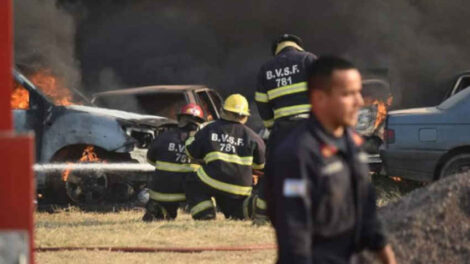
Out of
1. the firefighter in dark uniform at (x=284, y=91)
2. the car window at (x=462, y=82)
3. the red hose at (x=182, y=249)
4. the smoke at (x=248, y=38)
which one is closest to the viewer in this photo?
the red hose at (x=182, y=249)

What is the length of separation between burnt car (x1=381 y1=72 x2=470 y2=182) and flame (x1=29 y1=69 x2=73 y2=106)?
362 cm

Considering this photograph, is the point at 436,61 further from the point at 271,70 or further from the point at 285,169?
the point at 285,169

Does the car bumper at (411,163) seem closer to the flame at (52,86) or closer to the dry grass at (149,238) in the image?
the dry grass at (149,238)

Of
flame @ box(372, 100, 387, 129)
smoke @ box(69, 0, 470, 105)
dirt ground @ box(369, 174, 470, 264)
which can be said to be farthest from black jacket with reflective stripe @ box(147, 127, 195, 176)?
smoke @ box(69, 0, 470, 105)

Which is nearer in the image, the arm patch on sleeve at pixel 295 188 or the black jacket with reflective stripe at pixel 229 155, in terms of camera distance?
the arm patch on sleeve at pixel 295 188

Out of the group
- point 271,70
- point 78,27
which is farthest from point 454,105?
point 78,27

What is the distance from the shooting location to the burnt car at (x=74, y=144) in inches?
464

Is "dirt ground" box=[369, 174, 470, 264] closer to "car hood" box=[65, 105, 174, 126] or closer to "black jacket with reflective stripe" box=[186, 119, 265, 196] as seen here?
"black jacket with reflective stripe" box=[186, 119, 265, 196]

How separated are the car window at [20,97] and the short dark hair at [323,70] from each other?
881 centimetres

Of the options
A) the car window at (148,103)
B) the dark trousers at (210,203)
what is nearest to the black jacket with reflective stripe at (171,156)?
the dark trousers at (210,203)

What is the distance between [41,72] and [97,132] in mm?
1319

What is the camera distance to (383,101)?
1435 centimetres

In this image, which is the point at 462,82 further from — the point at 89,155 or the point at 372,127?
the point at 89,155

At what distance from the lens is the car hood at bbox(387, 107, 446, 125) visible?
11281 mm
